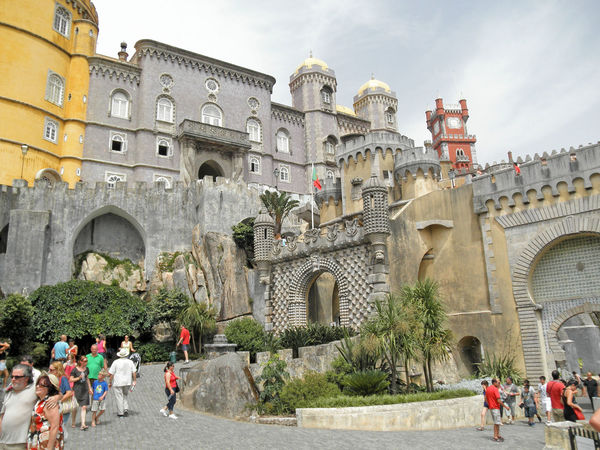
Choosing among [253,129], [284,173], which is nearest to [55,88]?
[253,129]

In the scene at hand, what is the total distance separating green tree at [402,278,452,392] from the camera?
17219 millimetres

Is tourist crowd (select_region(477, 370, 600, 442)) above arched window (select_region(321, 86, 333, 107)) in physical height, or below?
below

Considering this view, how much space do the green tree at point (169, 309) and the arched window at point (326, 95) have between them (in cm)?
2938

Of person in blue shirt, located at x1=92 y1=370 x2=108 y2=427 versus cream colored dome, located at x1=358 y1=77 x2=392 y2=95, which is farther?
cream colored dome, located at x1=358 y1=77 x2=392 y2=95

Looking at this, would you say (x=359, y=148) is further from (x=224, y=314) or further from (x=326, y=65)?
(x=326, y=65)

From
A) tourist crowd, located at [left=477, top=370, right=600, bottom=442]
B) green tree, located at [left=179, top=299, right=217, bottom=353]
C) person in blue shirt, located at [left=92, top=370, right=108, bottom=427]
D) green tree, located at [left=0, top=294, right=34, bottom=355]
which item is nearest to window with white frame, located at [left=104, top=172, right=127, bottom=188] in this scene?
green tree, located at [left=179, top=299, right=217, bottom=353]

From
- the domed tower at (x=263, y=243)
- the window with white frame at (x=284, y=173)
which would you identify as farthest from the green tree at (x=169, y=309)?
the window with white frame at (x=284, y=173)

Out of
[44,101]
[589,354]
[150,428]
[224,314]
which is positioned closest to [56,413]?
[150,428]

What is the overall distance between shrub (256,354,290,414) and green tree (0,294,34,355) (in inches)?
475

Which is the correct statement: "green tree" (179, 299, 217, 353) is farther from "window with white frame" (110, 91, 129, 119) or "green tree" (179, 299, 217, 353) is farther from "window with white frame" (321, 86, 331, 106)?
"window with white frame" (321, 86, 331, 106)

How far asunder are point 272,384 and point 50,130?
29.3 m

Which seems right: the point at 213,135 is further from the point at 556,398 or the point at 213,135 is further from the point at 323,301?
the point at 556,398

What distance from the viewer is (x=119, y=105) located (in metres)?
39.1

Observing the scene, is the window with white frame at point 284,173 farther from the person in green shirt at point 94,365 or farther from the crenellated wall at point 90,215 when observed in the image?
the person in green shirt at point 94,365
